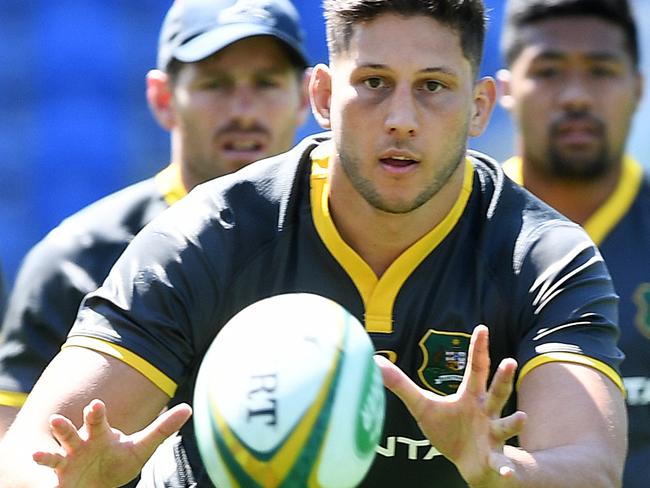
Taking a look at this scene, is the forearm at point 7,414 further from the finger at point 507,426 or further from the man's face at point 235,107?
the finger at point 507,426

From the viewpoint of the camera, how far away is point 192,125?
633cm

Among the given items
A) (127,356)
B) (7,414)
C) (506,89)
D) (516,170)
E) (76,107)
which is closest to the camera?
(127,356)

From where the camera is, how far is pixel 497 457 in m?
3.57

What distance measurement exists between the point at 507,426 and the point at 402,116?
968 mm

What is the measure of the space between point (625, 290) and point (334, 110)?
6.93 ft

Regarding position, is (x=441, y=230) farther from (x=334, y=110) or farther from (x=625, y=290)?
(x=625, y=290)

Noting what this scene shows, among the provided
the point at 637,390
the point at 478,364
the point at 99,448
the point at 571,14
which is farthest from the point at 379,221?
the point at 571,14

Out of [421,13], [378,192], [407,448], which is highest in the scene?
[421,13]

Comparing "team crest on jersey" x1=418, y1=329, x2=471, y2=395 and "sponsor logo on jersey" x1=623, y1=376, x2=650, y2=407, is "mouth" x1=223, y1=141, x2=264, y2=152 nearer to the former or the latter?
"sponsor logo on jersey" x1=623, y1=376, x2=650, y2=407

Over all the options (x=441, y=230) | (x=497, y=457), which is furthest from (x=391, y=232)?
(x=497, y=457)

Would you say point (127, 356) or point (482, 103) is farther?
point (482, 103)

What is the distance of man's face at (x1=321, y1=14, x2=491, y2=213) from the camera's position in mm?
4098

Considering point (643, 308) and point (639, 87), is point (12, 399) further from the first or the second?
point (639, 87)

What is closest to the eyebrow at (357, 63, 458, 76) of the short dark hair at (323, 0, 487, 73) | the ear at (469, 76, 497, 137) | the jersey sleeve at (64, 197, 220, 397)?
the short dark hair at (323, 0, 487, 73)
